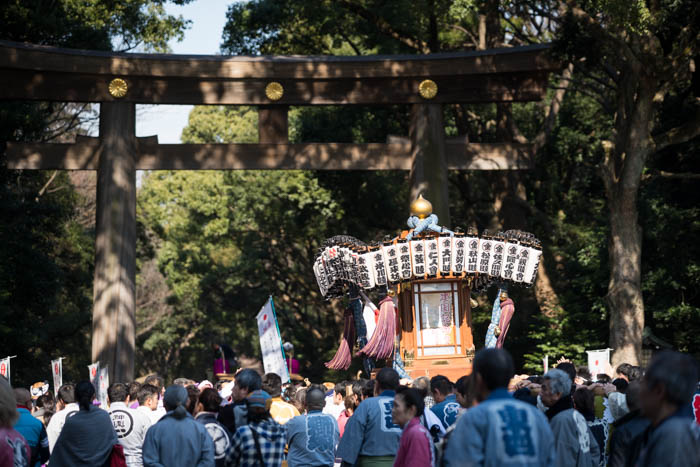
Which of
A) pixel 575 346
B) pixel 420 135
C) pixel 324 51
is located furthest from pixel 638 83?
pixel 324 51

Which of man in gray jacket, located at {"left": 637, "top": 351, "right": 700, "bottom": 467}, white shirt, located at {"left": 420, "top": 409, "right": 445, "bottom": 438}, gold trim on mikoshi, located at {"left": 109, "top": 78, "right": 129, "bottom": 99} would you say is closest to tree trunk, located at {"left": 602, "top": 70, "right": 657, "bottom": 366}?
gold trim on mikoshi, located at {"left": 109, "top": 78, "right": 129, "bottom": 99}

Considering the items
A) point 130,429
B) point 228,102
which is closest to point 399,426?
point 130,429

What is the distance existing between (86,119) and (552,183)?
15.2m

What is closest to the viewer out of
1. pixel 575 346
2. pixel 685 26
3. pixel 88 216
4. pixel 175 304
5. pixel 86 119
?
pixel 685 26

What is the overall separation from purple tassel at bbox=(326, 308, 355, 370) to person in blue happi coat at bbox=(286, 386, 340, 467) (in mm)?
7511

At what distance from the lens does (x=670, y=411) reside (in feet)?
12.9

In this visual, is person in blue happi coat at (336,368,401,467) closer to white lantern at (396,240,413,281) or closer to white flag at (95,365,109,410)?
white lantern at (396,240,413,281)

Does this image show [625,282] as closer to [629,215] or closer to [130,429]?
[629,215]

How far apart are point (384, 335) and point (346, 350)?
147 centimetres

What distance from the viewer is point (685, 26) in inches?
665

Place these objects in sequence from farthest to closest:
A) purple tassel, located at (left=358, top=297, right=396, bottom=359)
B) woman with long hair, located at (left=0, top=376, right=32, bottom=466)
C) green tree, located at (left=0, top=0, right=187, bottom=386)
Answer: green tree, located at (left=0, top=0, right=187, bottom=386)
purple tassel, located at (left=358, top=297, right=396, bottom=359)
woman with long hair, located at (left=0, top=376, right=32, bottom=466)

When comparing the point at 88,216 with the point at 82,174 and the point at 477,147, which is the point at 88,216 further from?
the point at 477,147

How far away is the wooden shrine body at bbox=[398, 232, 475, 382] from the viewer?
47.4 ft

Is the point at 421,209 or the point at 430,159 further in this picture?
the point at 430,159
